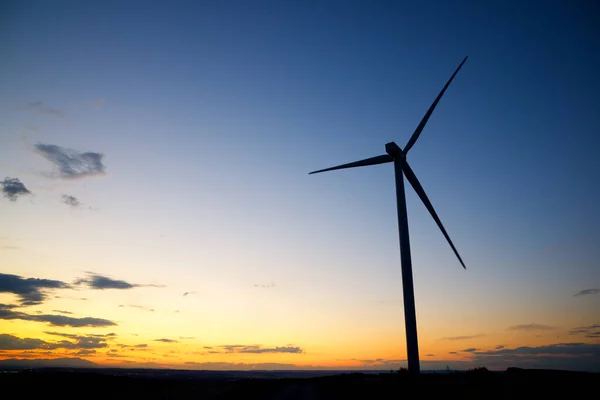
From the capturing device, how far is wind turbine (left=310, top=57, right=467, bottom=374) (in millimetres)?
30578

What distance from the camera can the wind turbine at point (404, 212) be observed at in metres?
30.6

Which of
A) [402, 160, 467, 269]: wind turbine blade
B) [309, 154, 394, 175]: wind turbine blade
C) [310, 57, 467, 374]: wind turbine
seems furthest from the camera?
[309, 154, 394, 175]: wind turbine blade

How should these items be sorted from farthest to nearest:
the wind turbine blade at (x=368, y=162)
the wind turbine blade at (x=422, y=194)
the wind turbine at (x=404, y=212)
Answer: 1. the wind turbine blade at (x=368, y=162)
2. the wind turbine blade at (x=422, y=194)
3. the wind turbine at (x=404, y=212)

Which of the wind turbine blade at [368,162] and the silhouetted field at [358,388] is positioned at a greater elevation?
the wind turbine blade at [368,162]

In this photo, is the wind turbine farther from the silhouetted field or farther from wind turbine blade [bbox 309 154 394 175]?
the silhouetted field

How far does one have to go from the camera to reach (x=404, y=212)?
3581 centimetres

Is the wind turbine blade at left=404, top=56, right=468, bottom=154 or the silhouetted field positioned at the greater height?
the wind turbine blade at left=404, top=56, right=468, bottom=154

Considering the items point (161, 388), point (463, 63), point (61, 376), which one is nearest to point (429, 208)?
point (463, 63)

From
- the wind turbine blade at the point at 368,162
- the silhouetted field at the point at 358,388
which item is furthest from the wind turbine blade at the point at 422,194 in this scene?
the silhouetted field at the point at 358,388

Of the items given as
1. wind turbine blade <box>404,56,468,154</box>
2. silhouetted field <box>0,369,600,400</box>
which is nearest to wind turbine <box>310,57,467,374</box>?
wind turbine blade <box>404,56,468,154</box>

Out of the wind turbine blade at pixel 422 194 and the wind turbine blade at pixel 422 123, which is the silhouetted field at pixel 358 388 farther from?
the wind turbine blade at pixel 422 123

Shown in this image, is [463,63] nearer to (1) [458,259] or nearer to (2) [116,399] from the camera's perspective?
(1) [458,259]

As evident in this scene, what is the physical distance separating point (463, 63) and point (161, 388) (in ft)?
182

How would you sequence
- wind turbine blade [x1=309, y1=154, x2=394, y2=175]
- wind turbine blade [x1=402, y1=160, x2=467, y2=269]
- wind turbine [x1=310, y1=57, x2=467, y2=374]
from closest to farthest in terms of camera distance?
wind turbine [x1=310, y1=57, x2=467, y2=374] → wind turbine blade [x1=402, y1=160, x2=467, y2=269] → wind turbine blade [x1=309, y1=154, x2=394, y2=175]
